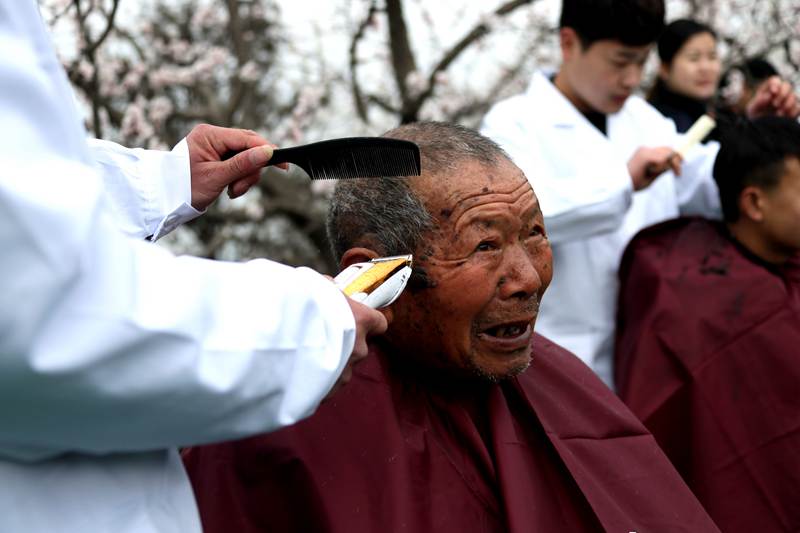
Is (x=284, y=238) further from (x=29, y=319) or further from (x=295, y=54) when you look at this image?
(x=29, y=319)

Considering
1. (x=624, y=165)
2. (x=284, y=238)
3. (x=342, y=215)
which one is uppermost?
(x=342, y=215)

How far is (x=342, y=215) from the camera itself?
2.34 meters

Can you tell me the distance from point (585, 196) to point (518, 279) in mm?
1250

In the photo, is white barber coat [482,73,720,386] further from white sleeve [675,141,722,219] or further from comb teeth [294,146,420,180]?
comb teeth [294,146,420,180]

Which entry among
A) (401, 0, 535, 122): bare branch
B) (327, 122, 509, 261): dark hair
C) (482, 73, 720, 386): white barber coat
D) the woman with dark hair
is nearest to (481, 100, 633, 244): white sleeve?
(482, 73, 720, 386): white barber coat

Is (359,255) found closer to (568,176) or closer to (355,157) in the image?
(355,157)

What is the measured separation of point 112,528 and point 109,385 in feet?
0.90

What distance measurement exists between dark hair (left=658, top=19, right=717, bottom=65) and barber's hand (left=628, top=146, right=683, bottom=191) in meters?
1.45

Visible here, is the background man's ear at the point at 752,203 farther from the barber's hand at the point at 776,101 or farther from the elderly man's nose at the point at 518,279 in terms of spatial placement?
the elderly man's nose at the point at 518,279

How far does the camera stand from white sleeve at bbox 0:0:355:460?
3.91 feet

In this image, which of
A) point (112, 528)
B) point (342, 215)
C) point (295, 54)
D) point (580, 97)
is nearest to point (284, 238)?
point (295, 54)

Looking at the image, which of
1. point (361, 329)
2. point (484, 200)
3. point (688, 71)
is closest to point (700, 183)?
point (688, 71)

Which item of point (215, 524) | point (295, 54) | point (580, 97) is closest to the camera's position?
point (215, 524)

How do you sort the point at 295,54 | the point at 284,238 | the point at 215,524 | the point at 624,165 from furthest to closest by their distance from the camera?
the point at 284,238
the point at 295,54
the point at 624,165
the point at 215,524
